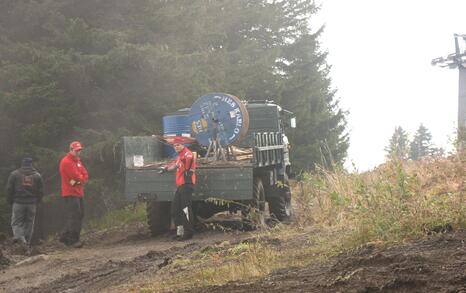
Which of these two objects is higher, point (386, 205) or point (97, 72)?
point (97, 72)

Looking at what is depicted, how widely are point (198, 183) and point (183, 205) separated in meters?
0.61

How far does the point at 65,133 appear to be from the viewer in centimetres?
1678

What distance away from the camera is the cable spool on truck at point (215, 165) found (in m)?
11.6

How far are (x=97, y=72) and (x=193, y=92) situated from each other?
2.77 metres

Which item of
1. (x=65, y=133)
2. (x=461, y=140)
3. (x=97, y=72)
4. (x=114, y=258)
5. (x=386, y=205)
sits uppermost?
(x=97, y=72)

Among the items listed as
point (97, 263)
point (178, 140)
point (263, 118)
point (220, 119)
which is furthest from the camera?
point (263, 118)

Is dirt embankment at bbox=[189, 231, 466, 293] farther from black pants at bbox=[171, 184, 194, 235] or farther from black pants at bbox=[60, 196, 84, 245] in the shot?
black pants at bbox=[60, 196, 84, 245]

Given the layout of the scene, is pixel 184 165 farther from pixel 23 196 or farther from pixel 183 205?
pixel 23 196

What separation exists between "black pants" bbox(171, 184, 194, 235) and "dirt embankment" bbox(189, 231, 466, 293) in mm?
5685

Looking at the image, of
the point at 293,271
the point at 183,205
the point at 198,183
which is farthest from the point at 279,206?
the point at 293,271

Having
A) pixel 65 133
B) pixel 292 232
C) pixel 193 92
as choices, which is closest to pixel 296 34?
pixel 193 92

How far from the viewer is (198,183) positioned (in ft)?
39.0

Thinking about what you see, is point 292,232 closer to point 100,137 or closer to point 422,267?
point 422,267

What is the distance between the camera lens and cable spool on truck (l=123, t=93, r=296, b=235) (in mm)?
11641
